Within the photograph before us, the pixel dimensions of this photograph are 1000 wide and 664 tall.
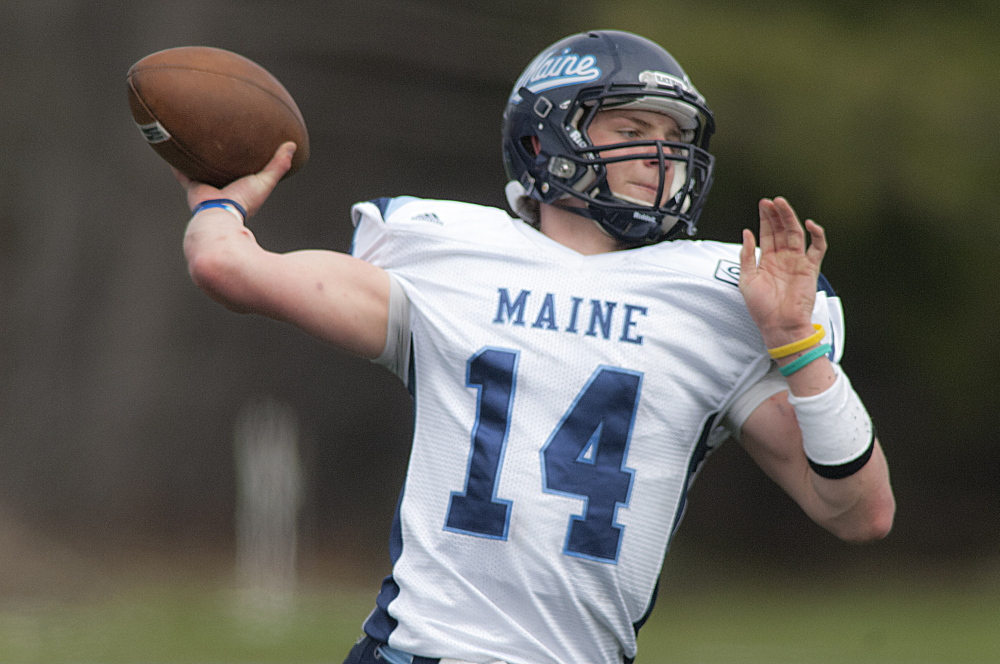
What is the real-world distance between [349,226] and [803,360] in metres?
Answer: 7.00

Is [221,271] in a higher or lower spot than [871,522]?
higher

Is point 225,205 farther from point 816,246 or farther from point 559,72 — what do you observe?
point 816,246

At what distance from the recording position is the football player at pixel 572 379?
2.11 m

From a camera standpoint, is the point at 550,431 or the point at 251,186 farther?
the point at 251,186

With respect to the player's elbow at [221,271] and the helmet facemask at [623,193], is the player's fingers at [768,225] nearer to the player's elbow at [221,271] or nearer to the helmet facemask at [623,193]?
the helmet facemask at [623,193]

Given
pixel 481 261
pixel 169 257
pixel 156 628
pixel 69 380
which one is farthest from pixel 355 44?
pixel 481 261

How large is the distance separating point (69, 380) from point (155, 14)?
2510 millimetres

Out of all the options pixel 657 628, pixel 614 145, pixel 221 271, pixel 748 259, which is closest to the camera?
pixel 221 271

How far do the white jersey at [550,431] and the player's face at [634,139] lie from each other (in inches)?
4.8

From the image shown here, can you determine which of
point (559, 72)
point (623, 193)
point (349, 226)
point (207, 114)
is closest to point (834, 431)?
point (623, 193)

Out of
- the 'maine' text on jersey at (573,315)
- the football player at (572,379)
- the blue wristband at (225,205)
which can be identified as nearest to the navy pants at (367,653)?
the football player at (572,379)

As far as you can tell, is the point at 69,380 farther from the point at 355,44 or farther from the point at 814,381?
the point at 814,381

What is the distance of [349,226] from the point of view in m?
8.90

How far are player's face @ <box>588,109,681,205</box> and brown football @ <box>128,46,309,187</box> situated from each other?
642mm
